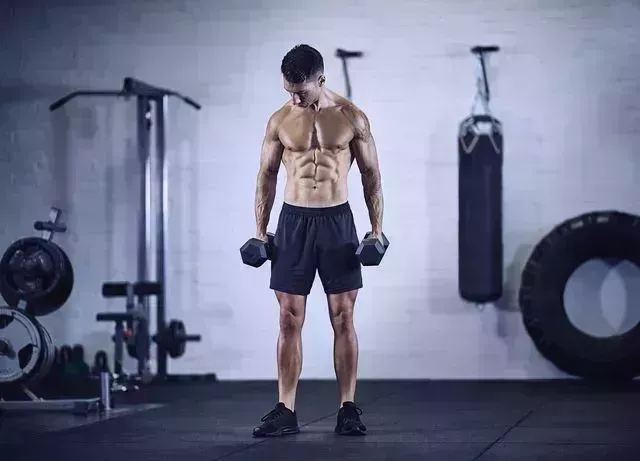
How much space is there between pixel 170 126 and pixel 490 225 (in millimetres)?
2112

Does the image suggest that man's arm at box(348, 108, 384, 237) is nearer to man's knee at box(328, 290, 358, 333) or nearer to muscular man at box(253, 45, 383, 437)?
muscular man at box(253, 45, 383, 437)

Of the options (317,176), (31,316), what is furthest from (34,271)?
Result: (317,176)

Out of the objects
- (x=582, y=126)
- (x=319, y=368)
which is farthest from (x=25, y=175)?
(x=582, y=126)

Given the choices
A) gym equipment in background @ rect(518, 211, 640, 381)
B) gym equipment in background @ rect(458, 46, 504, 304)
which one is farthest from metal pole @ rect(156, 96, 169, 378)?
gym equipment in background @ rect(518, 211, 640, 381)

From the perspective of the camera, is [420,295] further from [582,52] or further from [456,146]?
[582,52]

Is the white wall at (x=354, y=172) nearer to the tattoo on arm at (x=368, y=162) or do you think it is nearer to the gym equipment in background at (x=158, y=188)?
the gym equipment in background at (x=158, y=188)

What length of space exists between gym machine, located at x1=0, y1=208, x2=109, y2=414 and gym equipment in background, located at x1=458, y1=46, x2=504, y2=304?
2.26 m

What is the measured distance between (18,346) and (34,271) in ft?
2.37

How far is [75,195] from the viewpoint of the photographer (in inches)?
296

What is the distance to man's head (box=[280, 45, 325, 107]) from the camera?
418 centimetres

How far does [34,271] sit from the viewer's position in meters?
6.05

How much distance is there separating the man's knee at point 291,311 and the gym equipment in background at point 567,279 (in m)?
2.72

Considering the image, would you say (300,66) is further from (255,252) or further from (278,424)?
(278,424)

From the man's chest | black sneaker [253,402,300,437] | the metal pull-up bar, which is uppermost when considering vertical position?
Result: the metal pull-up bar
